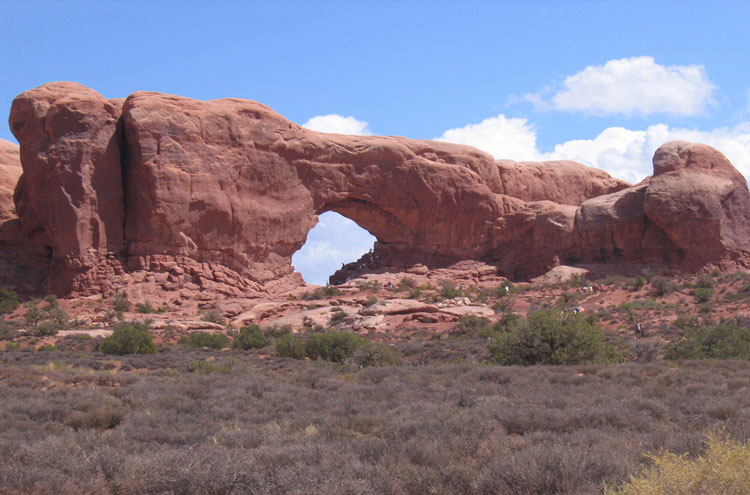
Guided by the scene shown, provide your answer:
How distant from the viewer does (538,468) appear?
211 inches

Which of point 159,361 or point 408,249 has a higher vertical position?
point 408,249

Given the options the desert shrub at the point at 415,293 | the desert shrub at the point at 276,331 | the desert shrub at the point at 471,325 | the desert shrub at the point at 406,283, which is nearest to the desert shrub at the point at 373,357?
the desert shrub at the point at 276,331

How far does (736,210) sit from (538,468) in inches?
1359

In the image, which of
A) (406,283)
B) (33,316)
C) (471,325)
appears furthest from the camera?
(406,283)

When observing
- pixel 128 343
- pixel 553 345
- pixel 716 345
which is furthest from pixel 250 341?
pixel 716 345

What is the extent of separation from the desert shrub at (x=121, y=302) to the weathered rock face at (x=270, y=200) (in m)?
0.99

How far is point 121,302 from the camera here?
27344 millimetres

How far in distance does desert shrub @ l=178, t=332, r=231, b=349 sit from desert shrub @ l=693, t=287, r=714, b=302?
18.6 metres

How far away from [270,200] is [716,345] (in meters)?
21.2

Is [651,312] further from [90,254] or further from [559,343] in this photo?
[90,254]

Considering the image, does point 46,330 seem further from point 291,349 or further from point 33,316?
point 291,349

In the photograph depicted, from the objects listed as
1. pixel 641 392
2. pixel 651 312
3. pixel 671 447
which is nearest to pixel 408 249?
pixel 651 312

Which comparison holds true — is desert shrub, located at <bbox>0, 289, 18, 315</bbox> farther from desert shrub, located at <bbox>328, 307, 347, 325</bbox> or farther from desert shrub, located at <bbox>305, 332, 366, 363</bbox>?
desert shrub, located at <bbox>305, 332, 366, 363</bbox>

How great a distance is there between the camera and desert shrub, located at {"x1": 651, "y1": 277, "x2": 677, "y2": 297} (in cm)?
2948
